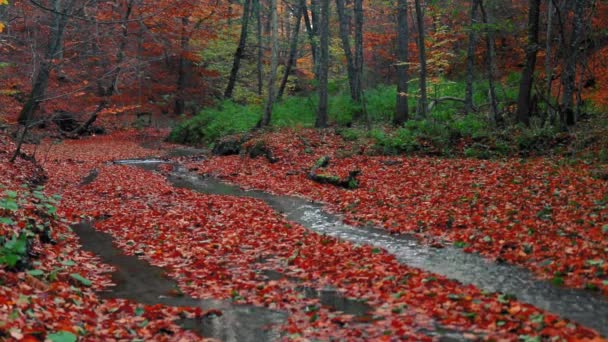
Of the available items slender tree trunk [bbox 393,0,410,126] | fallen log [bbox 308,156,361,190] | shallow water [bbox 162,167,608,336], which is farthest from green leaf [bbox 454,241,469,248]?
slender tree trunk [bbox 393,0,410,126]

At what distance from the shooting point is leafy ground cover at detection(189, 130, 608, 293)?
26.2ft

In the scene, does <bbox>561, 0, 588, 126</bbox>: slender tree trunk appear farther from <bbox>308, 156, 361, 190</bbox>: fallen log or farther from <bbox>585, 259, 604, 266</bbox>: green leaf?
<bbox>585, 259, 604, 266</bbox>: green leaf

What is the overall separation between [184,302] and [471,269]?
419 cm

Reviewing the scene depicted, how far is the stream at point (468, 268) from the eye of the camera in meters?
6.18

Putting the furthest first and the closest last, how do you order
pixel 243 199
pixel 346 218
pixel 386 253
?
pixel 243 199
pixel 346 218
pixel 386 253

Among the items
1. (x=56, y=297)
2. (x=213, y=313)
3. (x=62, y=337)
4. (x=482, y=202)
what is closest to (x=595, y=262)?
(x=482, y=202)

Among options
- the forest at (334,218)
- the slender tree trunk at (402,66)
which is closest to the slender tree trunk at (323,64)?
the forest at (334,218)

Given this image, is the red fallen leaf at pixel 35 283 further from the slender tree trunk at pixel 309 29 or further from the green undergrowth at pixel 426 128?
the slender tree trunk at pixel 309 29

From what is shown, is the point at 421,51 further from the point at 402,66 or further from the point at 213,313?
the point at 213,313

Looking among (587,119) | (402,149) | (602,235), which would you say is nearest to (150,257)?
(602,235)

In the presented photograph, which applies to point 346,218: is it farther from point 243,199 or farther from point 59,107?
point 59,107

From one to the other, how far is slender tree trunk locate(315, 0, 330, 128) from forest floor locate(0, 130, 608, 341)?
621cm

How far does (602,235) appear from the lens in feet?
27.0

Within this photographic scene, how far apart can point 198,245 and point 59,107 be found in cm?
2391
